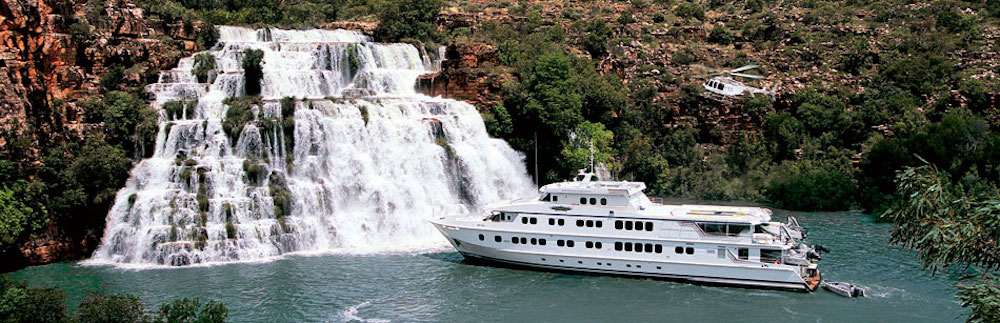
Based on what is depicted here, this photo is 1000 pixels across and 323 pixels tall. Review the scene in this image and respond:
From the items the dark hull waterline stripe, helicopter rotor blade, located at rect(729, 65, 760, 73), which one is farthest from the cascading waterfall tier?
helicopter rotor blade, located at rect(729, 65, 760, 73)

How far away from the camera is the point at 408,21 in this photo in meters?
82.7

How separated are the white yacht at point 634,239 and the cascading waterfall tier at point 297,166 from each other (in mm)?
8095

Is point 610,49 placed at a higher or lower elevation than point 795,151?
higher

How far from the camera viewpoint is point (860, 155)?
66.5 meters

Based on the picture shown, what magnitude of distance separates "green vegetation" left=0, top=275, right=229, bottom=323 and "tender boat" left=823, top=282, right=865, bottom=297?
26.0 meters

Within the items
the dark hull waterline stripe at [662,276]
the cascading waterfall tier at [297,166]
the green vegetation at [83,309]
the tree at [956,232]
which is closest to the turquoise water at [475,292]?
the dark hull waterline stripe at [662,276]

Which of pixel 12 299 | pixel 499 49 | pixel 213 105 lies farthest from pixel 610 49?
pixel 12 299

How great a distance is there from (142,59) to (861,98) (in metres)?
59.8

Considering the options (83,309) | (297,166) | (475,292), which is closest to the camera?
(83,309)

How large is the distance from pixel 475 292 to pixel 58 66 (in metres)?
30.6

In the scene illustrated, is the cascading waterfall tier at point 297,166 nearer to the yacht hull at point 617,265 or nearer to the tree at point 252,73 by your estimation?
the tree at point 252,73

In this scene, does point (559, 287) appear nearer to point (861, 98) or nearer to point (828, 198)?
point (828, 198)

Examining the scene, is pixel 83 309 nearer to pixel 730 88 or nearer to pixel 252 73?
pixel 252 73

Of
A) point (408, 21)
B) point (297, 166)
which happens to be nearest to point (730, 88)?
point (408, 21)
